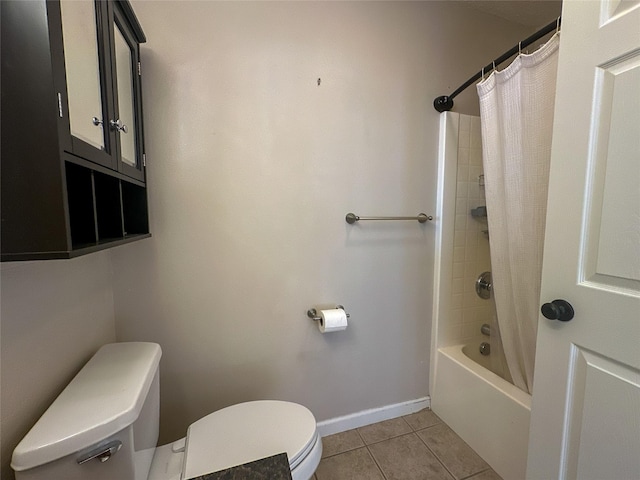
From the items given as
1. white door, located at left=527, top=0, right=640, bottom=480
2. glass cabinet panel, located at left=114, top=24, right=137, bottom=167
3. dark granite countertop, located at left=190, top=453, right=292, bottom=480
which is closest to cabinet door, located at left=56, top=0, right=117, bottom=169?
glass cabinet panel, located at left=114, top=24, right=137, bottom=167

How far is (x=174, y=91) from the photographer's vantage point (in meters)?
1.25

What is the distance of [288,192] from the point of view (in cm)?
143

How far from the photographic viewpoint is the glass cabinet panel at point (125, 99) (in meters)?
0.93

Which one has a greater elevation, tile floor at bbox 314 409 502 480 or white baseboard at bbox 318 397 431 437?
white baseboard at bbox 318 397 431 437

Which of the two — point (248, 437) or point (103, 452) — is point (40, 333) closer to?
point (103, 452)

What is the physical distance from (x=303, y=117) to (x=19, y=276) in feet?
3.92

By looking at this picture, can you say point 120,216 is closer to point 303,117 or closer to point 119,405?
point 119,405

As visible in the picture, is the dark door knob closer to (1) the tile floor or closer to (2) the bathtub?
(2) the bathtub

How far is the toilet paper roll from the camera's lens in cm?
143

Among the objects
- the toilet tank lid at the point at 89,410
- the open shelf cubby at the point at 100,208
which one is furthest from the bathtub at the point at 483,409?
the open shelf cubby at the point at 100,208

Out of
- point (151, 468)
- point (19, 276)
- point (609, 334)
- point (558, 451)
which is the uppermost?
point (19, 276)

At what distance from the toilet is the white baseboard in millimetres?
622

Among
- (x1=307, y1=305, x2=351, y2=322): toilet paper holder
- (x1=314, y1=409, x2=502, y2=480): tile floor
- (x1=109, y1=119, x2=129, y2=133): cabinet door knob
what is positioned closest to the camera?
(x1=109, y1=119, x2=129, y2=133): cabinet door knob

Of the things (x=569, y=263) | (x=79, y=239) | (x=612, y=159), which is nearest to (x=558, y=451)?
(x=569, y=263)
